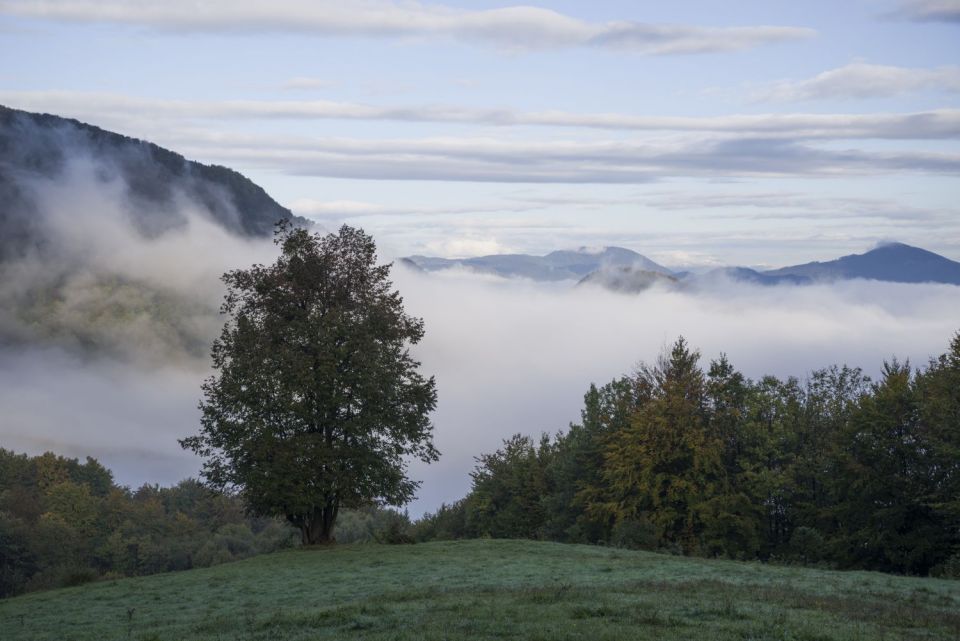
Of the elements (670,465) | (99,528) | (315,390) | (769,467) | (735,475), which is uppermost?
(315,390)

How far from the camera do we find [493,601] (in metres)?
22.3

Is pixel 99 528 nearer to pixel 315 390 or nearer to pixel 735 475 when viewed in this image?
pixel 735 475

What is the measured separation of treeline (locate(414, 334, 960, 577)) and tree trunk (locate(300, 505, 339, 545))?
14551mm

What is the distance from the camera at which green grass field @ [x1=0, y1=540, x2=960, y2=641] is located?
61.6ft

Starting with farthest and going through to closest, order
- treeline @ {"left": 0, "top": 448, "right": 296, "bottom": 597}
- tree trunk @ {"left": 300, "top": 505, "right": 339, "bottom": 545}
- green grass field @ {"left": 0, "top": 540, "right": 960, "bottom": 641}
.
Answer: treeline @ {"left": 0, "top": 448, "right": 296, "bottom": 597} → tree trunk @ {"left": 300, "top": 505, "right": 339, "bottom": 545} → green grass field @ {"left": 0, "top": 540, "right": 960, "bottom": 641}

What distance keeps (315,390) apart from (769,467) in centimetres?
3687

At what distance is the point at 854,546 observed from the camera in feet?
167

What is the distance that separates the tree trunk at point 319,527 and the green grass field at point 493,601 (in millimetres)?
4440

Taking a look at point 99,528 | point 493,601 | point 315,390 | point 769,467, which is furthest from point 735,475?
point 99,528

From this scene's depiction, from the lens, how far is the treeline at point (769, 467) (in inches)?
1924

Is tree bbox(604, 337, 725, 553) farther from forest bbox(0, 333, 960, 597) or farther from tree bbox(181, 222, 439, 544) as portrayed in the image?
tree bbox(181, 222, 439, 544)

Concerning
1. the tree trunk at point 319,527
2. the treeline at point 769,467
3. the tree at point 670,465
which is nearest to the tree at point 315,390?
the tree trunk at point 319,527

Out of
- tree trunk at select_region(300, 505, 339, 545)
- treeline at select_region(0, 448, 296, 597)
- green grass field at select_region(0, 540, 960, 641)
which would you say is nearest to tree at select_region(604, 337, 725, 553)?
green grass field at select_region(0, 540, 960, 641)

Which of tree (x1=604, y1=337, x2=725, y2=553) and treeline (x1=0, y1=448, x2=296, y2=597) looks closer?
tree (x1=604, y1=337, x2=725, y2=553)
